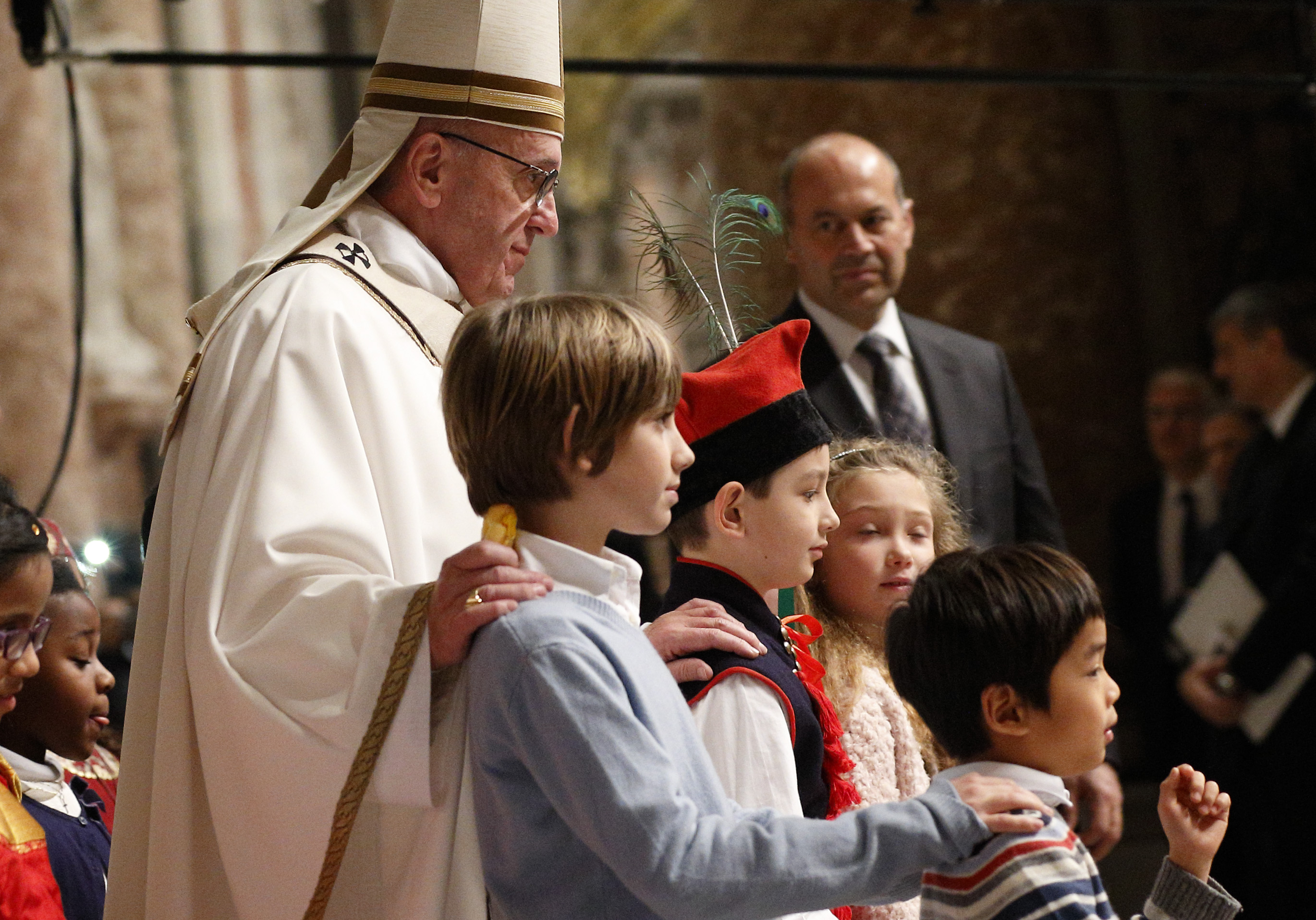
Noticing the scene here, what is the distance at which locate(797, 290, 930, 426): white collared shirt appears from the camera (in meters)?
4.11

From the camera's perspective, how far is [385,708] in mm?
2098

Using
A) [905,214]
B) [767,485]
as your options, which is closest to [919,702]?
[767,485]

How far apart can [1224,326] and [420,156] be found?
3972 millimetres

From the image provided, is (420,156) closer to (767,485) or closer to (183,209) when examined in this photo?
(767,485)

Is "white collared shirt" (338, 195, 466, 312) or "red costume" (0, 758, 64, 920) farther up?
"white collared shirt" (338, 195, 466, 312)

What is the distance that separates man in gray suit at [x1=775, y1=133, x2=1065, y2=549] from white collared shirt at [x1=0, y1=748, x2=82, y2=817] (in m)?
1.92

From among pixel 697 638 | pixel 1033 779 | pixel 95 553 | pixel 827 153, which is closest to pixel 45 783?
pixel 95 553

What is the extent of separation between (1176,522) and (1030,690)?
456cm

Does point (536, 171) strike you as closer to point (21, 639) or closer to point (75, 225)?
point (21, 639)

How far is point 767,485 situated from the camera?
7.86 feet

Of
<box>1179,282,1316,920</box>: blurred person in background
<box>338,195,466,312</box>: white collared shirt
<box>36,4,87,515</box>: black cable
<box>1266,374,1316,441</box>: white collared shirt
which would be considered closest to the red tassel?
<box>338,195,466,312</box>: white collared shirt

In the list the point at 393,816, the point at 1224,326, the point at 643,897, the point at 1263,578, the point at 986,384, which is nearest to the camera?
the point at 643,897

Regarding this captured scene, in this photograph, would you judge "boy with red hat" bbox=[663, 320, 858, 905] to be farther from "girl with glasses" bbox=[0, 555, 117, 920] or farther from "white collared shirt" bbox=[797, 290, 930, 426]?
"white collared shirt" bbox=[797, 290, 930, 426]

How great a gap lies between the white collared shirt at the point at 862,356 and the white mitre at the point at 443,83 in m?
1.34
